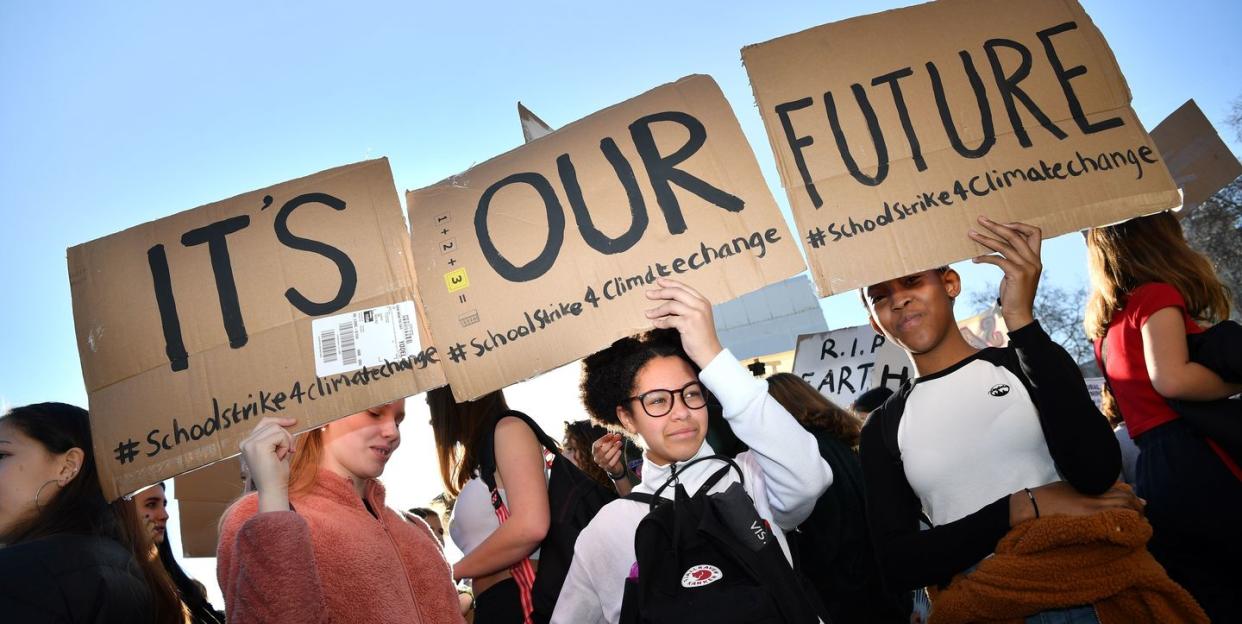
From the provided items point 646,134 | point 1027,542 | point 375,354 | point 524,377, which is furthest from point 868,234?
point 375,354

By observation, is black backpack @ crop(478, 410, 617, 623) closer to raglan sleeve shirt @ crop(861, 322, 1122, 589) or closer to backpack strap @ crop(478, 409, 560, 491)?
backpack strap @ crop(478, 409, 560, 491)

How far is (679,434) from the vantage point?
2.26 metres

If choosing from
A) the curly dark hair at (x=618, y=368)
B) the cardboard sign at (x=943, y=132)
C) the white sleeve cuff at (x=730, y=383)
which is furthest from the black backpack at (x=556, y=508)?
the cardboard sign at (x=943, y=132)

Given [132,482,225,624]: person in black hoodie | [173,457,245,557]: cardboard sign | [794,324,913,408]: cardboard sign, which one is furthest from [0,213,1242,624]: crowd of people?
[794,324,913,408]: cardboard sign

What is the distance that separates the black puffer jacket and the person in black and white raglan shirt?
233 centimetres

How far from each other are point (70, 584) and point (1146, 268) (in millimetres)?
3684

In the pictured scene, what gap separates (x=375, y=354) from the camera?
227 cm

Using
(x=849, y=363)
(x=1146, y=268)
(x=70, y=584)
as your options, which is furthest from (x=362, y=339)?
(x=849, y=363)

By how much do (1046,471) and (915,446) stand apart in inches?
13.6

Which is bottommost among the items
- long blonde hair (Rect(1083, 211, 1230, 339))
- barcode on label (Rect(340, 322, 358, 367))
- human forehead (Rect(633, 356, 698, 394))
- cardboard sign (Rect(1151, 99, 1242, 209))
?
long blonde hair (Rect(1083, 211, 1230, 339))

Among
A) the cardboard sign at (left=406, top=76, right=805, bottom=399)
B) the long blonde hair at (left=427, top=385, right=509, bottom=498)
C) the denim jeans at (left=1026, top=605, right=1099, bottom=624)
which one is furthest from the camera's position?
the long blonde hair at (left=427, top=385, right=509, bottom=498)

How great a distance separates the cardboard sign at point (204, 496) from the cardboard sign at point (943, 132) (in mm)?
3359

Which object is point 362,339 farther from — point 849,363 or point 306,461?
point 849,363

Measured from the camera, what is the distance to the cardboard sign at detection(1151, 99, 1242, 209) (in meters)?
2.77
